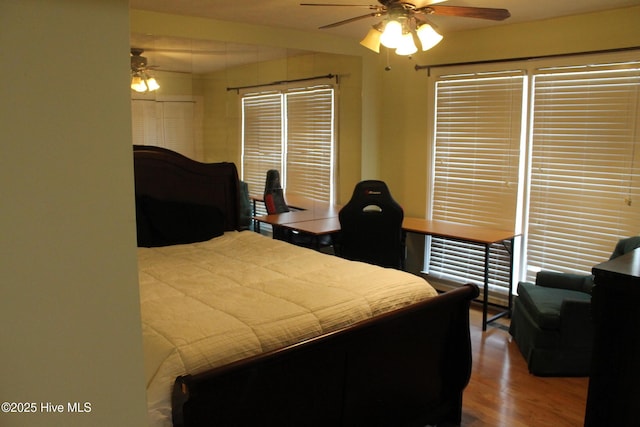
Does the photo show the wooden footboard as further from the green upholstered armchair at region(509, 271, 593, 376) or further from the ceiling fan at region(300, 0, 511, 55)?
the ceiling fan at region(300, 0, 511, 55)

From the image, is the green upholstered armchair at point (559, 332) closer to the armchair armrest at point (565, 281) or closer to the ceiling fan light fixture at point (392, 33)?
the armchair armrest at point (565, 281)

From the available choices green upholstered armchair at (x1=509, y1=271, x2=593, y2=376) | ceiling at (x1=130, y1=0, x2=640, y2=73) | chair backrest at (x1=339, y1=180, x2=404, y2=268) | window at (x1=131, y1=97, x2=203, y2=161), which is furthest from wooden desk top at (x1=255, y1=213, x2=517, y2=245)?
ceiling at (x1=130, y1=0, x2=640, y2=73)

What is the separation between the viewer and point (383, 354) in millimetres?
2484

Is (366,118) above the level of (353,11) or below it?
below

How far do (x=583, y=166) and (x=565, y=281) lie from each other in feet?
2.97

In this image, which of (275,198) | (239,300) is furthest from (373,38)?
(275,198)

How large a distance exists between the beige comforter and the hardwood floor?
786 mm

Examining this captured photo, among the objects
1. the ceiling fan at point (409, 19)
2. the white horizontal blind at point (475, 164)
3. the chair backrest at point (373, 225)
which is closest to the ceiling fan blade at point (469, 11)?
the ceiling fan at point (409, 19)

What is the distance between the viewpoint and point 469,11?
10.2ft

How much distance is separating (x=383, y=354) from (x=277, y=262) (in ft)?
3.66

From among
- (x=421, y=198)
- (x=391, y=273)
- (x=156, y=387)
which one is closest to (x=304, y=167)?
(x=421, y=198)

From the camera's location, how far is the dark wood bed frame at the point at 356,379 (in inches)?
76.9

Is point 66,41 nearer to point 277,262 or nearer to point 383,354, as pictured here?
point 383,354

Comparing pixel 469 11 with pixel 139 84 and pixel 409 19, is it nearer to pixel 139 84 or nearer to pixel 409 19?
pixel 409 19
